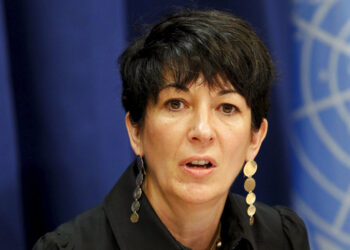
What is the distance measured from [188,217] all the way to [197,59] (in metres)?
0.39

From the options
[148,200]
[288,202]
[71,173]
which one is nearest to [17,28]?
[71,173]

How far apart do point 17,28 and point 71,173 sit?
41cm

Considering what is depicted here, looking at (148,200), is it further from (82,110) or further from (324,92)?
(324,92)

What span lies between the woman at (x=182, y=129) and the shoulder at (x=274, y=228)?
10 centimetres

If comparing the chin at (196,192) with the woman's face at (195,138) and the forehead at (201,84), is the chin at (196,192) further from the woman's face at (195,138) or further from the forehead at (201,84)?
the forehead at (201,84)

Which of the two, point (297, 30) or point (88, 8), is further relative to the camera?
point (297, 30)

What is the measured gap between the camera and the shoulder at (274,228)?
1426mm

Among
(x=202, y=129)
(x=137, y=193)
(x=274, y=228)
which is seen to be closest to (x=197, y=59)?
(x=202, y=129)

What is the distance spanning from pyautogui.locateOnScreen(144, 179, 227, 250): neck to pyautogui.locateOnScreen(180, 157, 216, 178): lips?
0.11 meters

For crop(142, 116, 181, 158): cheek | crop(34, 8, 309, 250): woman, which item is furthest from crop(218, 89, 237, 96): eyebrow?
crop(142, 116, 181, 158): cheek

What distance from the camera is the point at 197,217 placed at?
1.30 meters

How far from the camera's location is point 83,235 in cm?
123

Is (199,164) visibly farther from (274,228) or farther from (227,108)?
(274,228)

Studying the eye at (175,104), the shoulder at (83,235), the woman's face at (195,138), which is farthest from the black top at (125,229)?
the eye at (175,104)
